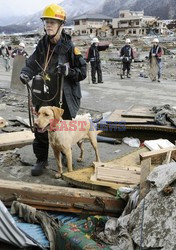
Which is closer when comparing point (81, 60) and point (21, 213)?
point (21, 213)

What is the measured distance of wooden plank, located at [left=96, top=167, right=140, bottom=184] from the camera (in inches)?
167

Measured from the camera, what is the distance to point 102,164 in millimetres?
4691

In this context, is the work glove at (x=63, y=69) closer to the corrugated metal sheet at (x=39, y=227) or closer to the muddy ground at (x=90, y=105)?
the muddy ground at (x=90, y=105)

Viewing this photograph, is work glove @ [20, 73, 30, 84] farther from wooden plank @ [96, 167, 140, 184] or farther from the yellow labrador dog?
wooden plank @ [96, 167, 140, 184]

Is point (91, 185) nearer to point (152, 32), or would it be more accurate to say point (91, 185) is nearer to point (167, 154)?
point (167, 154)

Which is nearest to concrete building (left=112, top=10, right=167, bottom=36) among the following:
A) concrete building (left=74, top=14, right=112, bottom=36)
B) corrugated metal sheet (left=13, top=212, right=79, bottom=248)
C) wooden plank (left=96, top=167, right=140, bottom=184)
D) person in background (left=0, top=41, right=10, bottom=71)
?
concrete building (left=74, top=14, right=112, bottom=36)

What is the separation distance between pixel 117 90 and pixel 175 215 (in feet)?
36.0

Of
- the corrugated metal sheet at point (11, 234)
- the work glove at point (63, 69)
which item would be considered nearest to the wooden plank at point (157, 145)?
the work glove at point (63, 69)

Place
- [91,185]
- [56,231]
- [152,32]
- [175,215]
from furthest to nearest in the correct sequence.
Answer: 1. [152,32]
2. [91,185]
3. [56,231]
4. [175,215]

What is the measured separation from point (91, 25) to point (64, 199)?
95168mm

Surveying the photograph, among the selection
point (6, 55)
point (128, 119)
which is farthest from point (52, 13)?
point (6, 55)

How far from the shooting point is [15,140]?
252 inches

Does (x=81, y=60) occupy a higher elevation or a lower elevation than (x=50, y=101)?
higher

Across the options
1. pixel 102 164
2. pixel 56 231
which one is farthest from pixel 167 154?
pixel 56 231
